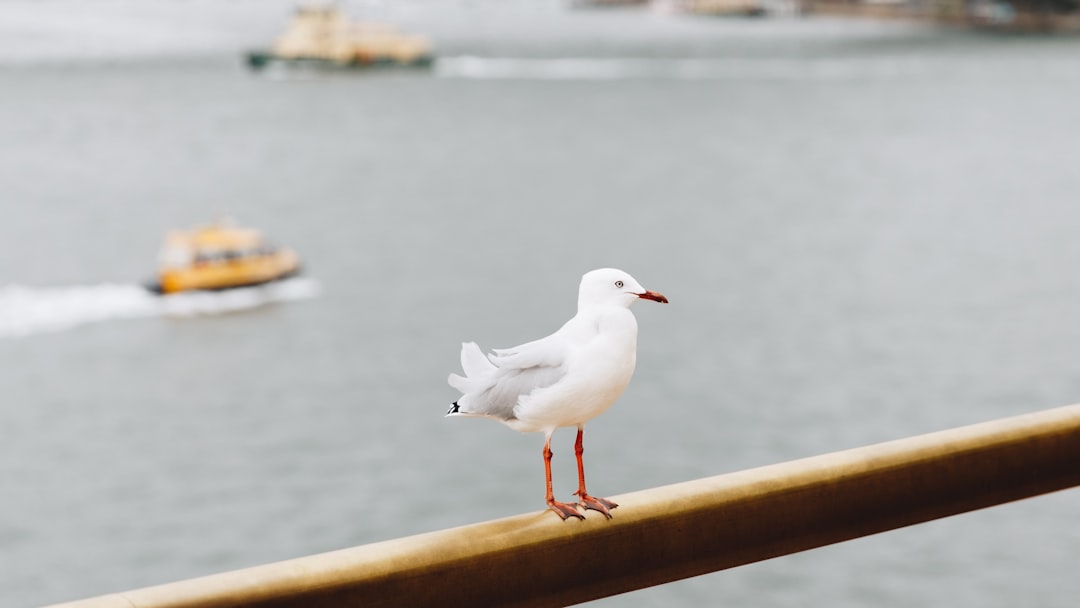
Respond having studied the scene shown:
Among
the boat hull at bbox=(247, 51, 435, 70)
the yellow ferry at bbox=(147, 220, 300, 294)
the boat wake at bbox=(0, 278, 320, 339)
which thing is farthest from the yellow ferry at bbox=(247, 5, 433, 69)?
the yellow ferry at bbox=(147, 220, 300, 294)

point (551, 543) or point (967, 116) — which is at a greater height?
point (551, 543)

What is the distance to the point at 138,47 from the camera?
118312 millimetres

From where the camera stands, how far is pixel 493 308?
38.8 meters

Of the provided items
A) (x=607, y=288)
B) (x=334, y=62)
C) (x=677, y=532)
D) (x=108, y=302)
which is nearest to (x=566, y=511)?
(x=677, y=532)

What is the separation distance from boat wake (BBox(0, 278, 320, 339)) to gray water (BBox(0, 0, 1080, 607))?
0.50 ft

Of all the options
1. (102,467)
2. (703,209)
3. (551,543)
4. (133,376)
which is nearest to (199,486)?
(102,467)

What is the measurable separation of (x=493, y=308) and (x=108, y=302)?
11706 millimetres

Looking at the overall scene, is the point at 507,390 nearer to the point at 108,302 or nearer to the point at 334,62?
the point at 108,302

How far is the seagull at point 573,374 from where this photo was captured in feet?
4.84

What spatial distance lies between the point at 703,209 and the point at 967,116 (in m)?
29.0

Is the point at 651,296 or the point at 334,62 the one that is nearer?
the point at 651,296

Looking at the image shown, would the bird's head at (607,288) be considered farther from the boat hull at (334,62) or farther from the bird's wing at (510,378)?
the boat hull at (334,62)

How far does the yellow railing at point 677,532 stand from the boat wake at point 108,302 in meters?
37.7

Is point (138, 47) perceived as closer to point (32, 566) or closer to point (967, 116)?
point (967, 116)
